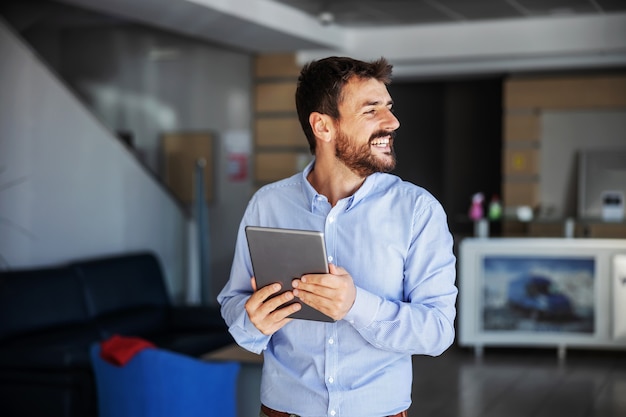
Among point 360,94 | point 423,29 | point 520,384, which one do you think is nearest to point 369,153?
point 360,94

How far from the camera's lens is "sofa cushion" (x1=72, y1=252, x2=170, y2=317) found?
6020 mm

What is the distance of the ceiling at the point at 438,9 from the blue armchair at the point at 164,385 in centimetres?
413

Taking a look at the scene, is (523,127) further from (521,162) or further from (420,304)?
(420,304)

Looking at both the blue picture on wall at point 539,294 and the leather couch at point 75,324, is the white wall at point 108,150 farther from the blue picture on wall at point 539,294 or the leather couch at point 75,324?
the blue picture on wall at point 539,294

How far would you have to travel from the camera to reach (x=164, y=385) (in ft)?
12.1

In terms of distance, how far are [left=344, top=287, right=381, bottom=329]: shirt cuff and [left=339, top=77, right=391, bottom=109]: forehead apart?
449mm

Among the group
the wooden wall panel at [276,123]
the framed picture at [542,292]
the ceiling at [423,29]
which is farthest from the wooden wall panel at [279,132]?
the framed picture at [542,292]

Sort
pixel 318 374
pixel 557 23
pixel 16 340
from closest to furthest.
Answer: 1. pixel 318 374
2. pixel 16 340
3. pixel 557 23

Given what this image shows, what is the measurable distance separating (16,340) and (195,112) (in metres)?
4.35

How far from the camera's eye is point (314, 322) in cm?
184

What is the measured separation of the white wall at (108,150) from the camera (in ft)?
19.9

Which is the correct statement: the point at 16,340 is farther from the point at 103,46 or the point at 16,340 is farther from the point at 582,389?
the point at 103,46

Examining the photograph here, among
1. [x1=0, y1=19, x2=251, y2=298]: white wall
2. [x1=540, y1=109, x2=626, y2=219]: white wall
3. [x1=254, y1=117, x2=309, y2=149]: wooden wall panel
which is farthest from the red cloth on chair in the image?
[x1=540, y1=109, x2=626, y2=219]: white wall

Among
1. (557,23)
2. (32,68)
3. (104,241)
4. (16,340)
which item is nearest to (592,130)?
(557,23)
